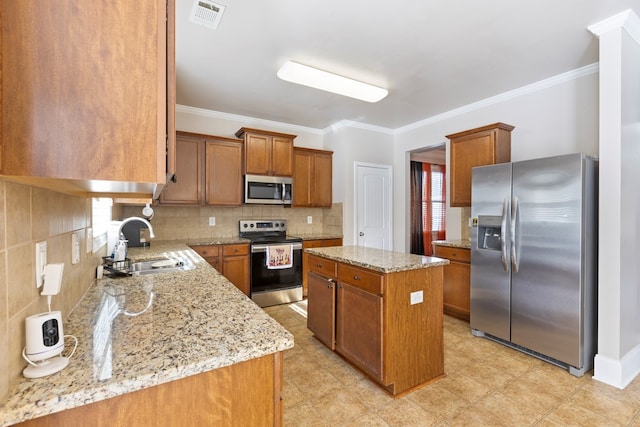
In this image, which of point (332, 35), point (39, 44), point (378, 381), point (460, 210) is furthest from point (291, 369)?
point (460, 210)

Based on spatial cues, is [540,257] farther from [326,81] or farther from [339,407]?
[326,81]

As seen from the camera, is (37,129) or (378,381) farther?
(378,381)

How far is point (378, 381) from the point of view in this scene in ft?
6.72

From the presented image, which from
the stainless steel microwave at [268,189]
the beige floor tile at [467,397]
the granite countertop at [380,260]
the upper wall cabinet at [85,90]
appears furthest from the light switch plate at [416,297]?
the stainless steel microwave at [268,189]

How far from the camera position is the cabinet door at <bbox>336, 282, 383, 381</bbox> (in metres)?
1.98

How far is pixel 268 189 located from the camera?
4086 millimetres

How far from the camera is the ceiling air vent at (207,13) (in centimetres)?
196

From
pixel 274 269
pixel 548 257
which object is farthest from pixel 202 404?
pixel 274 269

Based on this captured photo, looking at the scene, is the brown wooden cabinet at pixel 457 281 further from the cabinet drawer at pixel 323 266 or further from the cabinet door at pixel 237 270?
the cabinet door at pixel 237 270

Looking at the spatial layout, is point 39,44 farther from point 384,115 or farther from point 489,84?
Result: point 384,115

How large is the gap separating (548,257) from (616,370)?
0.84 m

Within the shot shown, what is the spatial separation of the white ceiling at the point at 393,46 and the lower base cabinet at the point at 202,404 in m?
2.17

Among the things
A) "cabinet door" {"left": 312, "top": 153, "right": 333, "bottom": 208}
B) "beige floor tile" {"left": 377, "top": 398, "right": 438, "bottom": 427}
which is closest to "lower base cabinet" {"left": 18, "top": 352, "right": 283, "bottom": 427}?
"beige floor tile" {"left": 377, "top": 398, "right": 438, "bottom": 427}

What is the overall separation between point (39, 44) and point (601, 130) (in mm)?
3085
